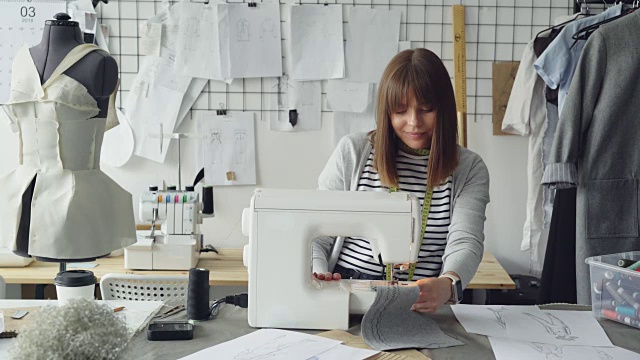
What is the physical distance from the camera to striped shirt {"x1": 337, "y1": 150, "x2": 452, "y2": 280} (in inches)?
76.9

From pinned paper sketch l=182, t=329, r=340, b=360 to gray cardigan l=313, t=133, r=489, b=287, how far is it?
0.38 meters

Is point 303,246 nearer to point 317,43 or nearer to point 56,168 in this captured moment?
point 56,168

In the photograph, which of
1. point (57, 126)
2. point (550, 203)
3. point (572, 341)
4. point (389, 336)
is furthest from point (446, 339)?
point (550, 203)

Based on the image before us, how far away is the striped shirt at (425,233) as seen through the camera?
1.95 meters

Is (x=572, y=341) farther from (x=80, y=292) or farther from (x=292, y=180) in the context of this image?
(x=292, y=180)

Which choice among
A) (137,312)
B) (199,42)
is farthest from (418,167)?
(199,42)

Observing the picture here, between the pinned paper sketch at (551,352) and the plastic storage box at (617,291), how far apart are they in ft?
0.51

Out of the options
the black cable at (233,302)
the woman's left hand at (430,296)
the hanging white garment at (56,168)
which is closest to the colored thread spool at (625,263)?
the woman's left hand at (430,296)

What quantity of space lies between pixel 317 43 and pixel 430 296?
6.10 feet

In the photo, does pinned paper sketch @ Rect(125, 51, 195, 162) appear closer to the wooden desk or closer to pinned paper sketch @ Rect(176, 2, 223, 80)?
pinned paper sketch @ Rect(176, 2, 223, 80)

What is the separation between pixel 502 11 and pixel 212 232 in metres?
1.63

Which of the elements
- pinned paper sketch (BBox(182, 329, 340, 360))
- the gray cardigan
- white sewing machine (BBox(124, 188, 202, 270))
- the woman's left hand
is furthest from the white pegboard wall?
pinned paper sketch (BBox(182, 329, 340, 360))

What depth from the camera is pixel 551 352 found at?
1.40 meters

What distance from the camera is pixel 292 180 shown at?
130 inches
